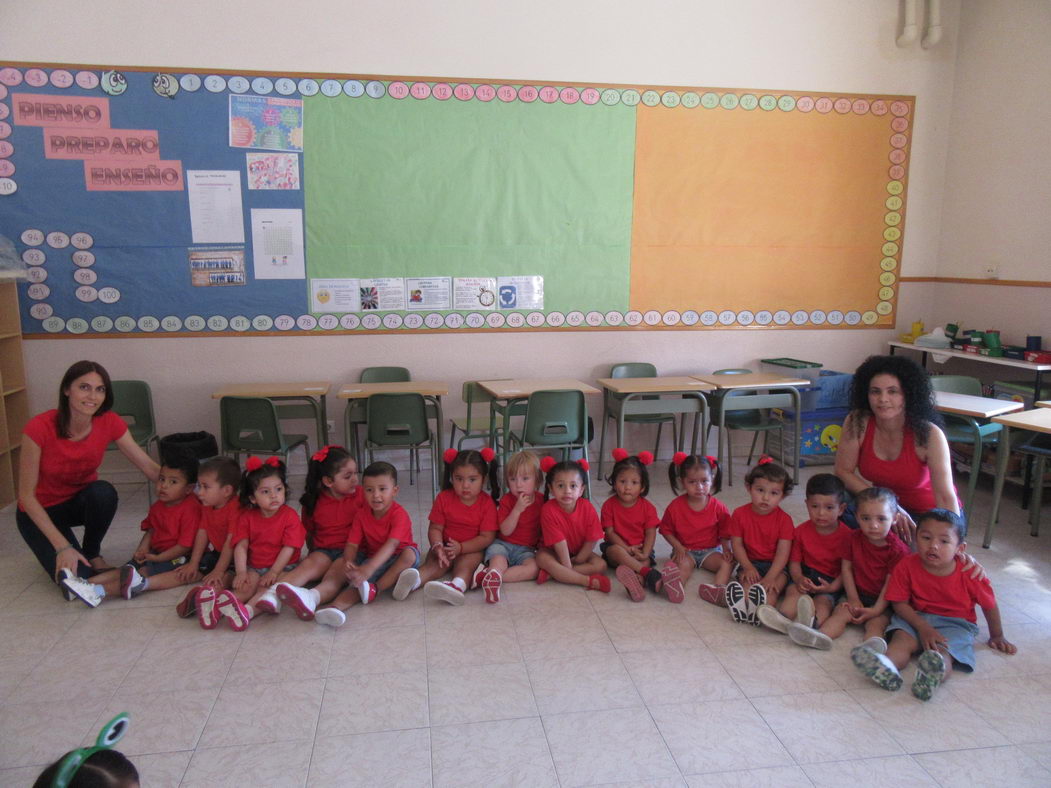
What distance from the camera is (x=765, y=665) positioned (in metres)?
2.47

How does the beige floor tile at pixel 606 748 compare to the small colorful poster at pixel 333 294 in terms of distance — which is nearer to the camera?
the beige floor tile at pixel 606 748

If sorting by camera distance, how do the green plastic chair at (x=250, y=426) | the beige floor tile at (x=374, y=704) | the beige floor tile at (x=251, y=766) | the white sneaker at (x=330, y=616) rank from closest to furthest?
the beige floor tile at (x=251, y=766), the beige floor tile at (x=374, y=704), the white sneaker at (x=330, y=616), the green plastic chair at (x=250, y=426)

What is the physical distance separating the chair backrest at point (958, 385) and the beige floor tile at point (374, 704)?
3.50 metres

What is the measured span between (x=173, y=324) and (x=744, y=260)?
12.7ft

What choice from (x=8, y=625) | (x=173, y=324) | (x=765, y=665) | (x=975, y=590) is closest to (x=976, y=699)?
(x=975, y=590)

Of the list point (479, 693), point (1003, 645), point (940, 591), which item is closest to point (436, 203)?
point (479, 693)

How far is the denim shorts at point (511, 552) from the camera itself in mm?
3170

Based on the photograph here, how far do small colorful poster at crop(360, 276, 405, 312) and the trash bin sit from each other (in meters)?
1.27

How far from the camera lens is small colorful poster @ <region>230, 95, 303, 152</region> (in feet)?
14.8

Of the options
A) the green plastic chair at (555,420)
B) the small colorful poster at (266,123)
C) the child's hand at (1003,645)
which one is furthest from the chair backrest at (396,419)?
the child's hand at (1003,645)

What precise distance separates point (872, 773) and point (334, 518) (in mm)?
2130

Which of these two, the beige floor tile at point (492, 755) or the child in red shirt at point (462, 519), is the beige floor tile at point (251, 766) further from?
the child in red shirt at point (462, 519)

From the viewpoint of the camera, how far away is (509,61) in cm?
477

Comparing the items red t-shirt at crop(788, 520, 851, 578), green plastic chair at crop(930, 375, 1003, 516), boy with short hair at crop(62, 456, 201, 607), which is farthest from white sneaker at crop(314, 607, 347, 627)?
green plastic chair at crop(930, 375, 1003, 516)
